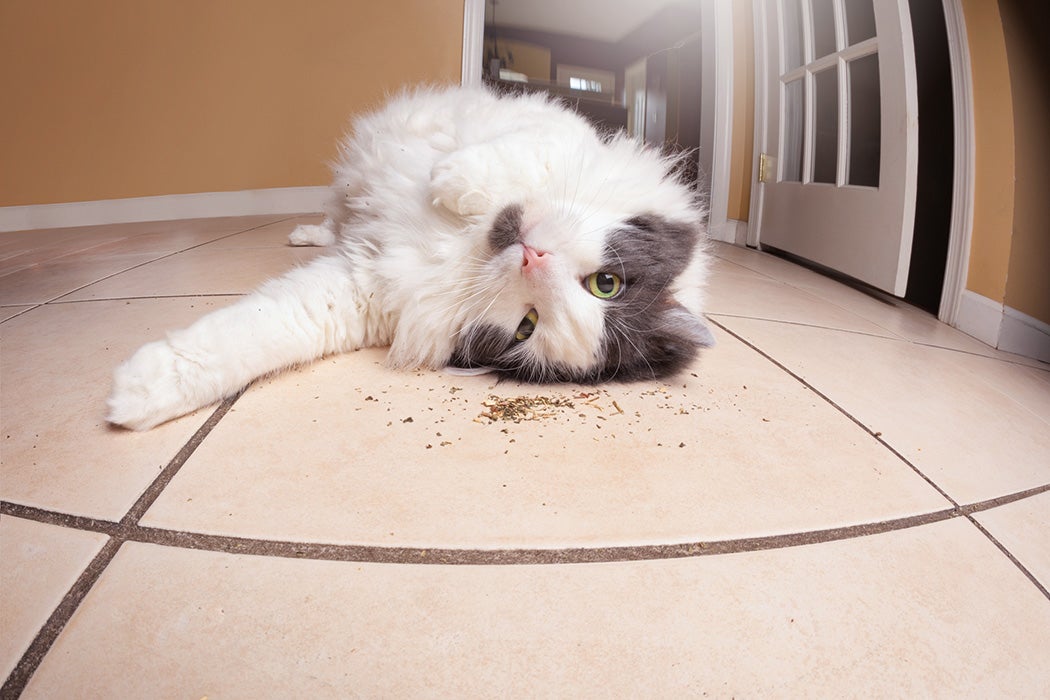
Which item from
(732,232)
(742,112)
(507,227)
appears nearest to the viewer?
(507,227)

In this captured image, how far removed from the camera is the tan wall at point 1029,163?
180 centimetres

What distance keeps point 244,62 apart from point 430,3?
106 cm

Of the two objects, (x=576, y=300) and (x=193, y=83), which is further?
(x=193, y=83)

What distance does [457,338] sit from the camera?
46.6 inches

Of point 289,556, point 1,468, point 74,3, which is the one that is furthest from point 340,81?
point 289,556

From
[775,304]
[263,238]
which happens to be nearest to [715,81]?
[775,304]

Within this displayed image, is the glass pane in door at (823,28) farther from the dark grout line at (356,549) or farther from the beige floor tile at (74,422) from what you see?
the beige floor tile at (74,422)

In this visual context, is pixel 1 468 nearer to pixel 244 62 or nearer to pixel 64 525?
pixel 64 525

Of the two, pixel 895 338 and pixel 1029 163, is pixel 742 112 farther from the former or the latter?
pixel 895 338

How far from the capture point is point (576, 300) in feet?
3.44

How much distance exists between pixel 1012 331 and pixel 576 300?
1658 millimetres

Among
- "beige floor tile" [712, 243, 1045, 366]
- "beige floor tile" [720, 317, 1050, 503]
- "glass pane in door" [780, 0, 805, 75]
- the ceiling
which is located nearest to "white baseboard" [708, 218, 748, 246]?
"beige floor tile" [712, 243, 1045, 366]

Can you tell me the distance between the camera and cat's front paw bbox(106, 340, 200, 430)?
85cm

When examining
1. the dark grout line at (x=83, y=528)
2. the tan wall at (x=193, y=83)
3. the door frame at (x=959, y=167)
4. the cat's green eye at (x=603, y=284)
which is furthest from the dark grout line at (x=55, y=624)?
the tan wall at (x=193, y=83)
